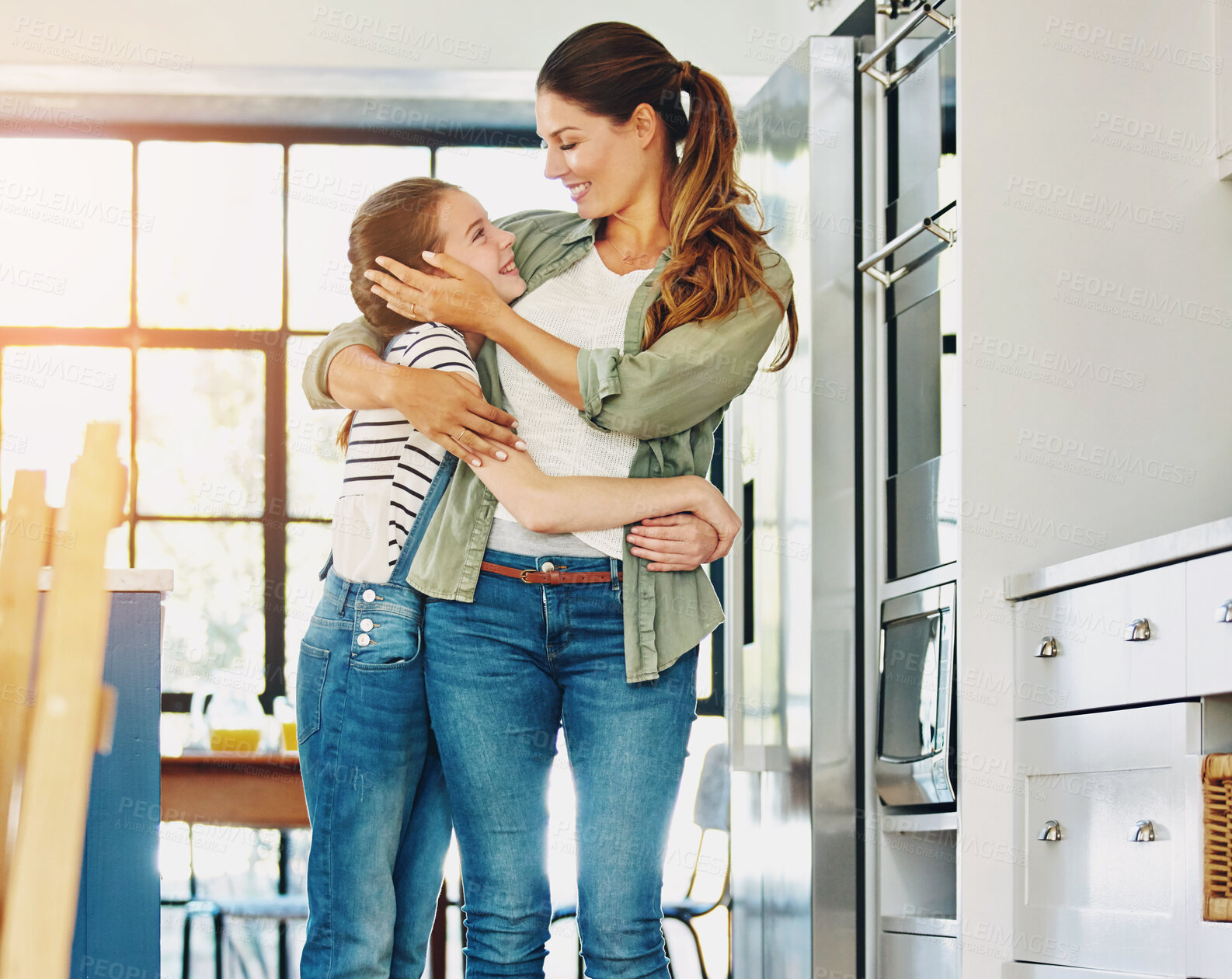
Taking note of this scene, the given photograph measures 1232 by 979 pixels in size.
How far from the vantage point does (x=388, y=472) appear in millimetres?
1607

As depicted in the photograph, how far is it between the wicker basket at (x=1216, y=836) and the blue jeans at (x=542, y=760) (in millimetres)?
635

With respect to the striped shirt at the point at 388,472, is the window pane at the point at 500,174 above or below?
above

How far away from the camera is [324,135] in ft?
12.9

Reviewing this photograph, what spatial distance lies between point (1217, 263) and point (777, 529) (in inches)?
37.6

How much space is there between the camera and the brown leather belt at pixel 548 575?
147 cm

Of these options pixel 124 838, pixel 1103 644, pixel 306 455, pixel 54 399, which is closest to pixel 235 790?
pixel 306 455

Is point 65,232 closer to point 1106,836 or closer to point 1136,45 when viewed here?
point 1136,45

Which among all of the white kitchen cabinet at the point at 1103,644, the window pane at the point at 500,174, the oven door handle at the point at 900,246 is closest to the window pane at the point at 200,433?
the window pane at the point at 500,174

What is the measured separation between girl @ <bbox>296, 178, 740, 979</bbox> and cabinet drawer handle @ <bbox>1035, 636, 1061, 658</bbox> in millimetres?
662

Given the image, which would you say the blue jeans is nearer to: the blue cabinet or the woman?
the woman

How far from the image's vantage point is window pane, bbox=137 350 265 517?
388 cm

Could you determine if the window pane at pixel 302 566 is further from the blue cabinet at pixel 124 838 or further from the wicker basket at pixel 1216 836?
the wicker basket at pixel 1216 836

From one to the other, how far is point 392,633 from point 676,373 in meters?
0.43

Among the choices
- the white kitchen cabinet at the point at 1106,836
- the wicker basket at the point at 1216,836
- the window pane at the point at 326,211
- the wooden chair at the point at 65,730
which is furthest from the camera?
the window pane at the point at 326,211
